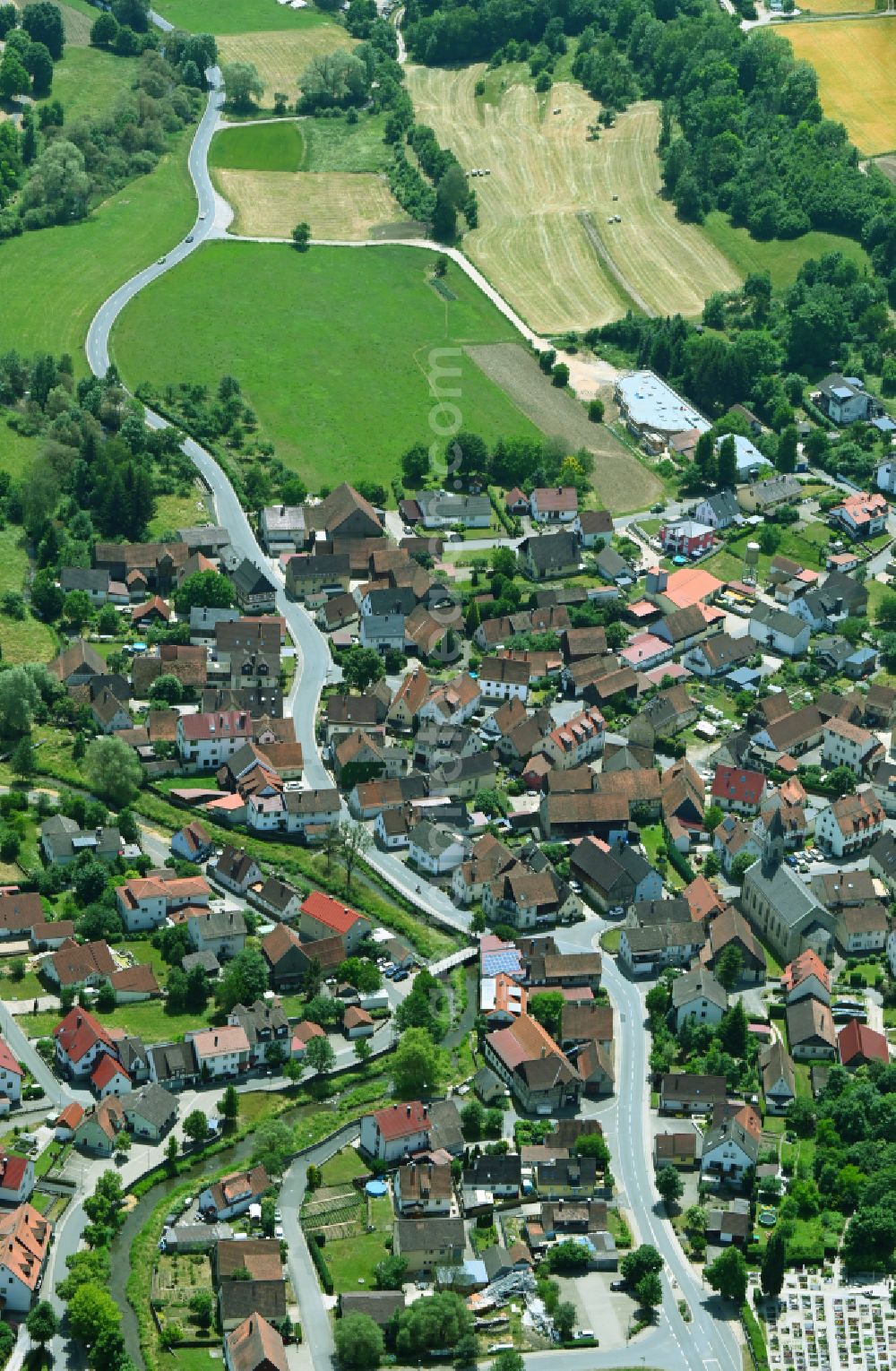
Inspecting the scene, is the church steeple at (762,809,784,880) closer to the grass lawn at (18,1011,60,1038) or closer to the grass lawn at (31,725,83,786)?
the grass lawn at (18,1011,60,1038)

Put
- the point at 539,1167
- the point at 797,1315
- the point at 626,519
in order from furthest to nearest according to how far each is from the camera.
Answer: the point at 626,519, the point at 539,1167, the point at 797,1315

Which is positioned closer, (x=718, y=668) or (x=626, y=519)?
(x=718, y=668)

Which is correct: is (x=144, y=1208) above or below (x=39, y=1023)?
below

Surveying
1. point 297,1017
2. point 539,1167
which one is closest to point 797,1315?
point 539,1167

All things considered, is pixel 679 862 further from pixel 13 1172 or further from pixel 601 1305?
pixel 13 1172

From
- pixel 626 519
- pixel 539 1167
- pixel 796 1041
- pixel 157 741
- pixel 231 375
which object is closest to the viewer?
pixel 539 1167

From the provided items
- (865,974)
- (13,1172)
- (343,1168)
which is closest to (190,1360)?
(13,1172)

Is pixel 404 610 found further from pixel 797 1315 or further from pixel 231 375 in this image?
pixel 797 1315
